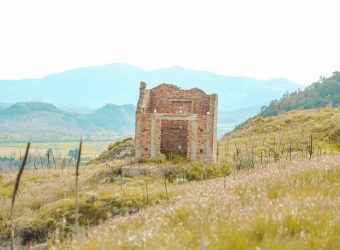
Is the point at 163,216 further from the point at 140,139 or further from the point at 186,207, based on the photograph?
the point at 140,139

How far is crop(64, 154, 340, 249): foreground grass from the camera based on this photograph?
7.03 metres

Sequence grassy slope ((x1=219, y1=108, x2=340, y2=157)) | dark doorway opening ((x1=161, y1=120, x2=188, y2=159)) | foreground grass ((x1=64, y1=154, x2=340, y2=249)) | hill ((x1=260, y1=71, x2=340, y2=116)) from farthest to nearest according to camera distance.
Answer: hill ((x1=260, y1=71, x2=340, y2=116)) → grassy slope ((x1=219, y1=108, x2=340, y2=157)) → dark doorway opening ((x1=161, y1=120, x2=188, y2=159)) → foreground grass ((x1=64, y1=154, x2=340, y2=249))

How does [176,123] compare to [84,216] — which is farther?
[176,123]

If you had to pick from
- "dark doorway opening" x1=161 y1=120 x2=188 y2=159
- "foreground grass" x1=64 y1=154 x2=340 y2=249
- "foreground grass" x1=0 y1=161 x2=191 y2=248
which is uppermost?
"dark doorway opening" x1=161 y1=120 x2=188 y2=159

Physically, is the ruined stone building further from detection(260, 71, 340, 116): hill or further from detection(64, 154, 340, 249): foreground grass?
detection(260, 71, 340, 116): hill

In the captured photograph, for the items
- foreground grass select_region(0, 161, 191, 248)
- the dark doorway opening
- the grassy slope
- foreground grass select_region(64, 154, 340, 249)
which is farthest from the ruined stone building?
foreground grass select_region(64, 154, 340, 249)

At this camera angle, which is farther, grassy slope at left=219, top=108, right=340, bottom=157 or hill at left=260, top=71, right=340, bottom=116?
hill at left=260, top=71, right=340, bottom=116

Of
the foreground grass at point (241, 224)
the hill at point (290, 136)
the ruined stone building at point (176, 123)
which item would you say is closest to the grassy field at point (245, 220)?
the foreground grass at point (241, 224)

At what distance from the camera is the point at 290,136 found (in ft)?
178

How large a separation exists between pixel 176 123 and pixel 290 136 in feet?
66.9

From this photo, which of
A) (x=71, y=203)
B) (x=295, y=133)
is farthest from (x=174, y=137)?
(x=295, y=133)

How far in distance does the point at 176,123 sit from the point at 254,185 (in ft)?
90.0

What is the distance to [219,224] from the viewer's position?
773cm

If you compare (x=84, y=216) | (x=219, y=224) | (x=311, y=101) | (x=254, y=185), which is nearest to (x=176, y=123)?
(x=84, y=216)
